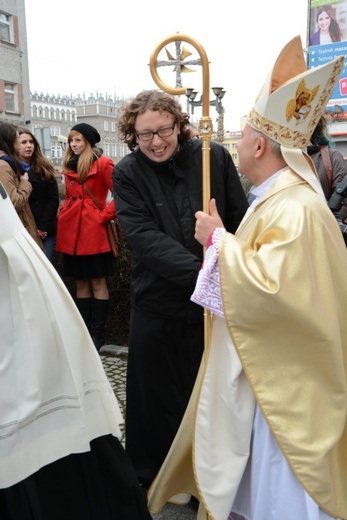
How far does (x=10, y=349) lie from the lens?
5.71 feet

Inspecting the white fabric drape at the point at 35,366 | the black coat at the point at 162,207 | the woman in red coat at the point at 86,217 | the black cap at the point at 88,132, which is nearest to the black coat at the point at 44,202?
the woman in red coat at the point at 86,217

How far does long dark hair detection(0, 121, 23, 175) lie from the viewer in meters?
4.33

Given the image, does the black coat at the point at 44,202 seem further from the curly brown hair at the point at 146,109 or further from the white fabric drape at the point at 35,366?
the white fabric drape at the point at 35,366

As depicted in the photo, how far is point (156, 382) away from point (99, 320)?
2094 mm

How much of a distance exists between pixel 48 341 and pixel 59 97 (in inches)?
3438

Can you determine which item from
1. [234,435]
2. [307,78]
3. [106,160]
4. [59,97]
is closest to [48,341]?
[234,435]

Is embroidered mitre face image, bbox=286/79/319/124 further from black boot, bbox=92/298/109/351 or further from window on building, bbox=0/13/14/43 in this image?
window on building, bbox=0/13/14/43

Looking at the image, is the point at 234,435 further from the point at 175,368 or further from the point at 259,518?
the point at 175,368

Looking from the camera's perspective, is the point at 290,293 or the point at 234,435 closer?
the point at 290,293

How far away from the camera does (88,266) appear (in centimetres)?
456

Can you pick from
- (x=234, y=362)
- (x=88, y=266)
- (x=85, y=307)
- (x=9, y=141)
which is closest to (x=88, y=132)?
(x=9, y=141)

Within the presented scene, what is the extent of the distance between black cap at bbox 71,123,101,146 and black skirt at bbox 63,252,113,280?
3.20ft

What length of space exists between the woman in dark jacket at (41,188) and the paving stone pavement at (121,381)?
3.79 feet

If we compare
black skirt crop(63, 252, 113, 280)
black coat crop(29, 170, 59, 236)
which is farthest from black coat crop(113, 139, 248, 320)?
black coat crop(29, 170, 59, 236)
